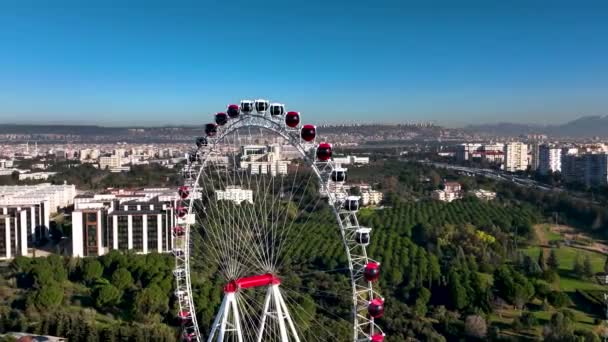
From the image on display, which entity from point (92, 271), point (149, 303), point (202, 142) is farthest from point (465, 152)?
point (202, 142)

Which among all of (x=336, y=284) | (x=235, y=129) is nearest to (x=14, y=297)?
(x=336, y=284)

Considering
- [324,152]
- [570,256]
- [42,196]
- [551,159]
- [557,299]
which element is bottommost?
[570,256]

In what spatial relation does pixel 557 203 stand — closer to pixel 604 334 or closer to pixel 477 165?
pixel 604 334

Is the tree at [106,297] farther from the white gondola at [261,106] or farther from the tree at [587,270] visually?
the tree at [587,270]

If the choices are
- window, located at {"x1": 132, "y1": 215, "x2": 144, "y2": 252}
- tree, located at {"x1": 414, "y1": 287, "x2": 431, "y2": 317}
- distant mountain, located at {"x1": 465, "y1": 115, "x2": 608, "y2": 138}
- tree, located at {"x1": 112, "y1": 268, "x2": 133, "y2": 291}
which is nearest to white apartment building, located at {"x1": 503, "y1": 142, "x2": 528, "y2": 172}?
window, located at {"x1": 132, "y1": 215, "x2": 144, "y2": 252}

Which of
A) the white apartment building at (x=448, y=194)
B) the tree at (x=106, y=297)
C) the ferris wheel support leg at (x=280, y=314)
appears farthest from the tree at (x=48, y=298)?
the white apartment building at (x=448, y=194)

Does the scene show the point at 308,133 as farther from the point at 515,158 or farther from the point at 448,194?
the point at 515,158

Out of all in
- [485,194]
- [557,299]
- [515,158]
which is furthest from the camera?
[515,158]
